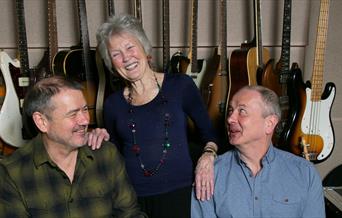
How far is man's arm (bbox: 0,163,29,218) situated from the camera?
1506 mm

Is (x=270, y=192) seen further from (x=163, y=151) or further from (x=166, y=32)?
(x=166, y=32)

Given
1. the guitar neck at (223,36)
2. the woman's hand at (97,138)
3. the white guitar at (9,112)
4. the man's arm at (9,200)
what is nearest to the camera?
the man's arm at (9,200)

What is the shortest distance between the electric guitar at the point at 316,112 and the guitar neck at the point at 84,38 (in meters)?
1.17

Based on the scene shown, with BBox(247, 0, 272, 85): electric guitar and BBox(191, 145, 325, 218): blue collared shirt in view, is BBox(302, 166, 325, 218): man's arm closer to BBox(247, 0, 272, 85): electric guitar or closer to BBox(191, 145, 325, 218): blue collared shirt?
BBox(191, 145, 325, 218): blue collared shirt

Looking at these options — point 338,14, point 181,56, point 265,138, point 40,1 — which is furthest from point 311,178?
point 40,1

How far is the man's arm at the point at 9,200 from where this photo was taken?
4.94 ft

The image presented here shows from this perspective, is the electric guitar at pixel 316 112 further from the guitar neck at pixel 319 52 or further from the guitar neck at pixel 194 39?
the guitar neck at pixel 194 39

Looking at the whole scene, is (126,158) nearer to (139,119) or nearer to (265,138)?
(139,119)

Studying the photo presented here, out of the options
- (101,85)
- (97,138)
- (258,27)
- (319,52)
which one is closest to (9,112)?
(101,85)

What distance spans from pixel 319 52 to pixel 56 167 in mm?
1645

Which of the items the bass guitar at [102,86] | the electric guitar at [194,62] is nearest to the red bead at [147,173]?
the bass guitar at [102,86]

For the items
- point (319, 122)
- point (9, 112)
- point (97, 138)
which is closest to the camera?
point (97, 138)

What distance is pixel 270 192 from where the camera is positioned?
1.55 metres

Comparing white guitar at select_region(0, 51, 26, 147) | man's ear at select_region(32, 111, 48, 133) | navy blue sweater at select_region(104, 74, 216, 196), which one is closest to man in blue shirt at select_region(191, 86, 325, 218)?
navy blue sweater at select_region(104, 74, 216, 196)
